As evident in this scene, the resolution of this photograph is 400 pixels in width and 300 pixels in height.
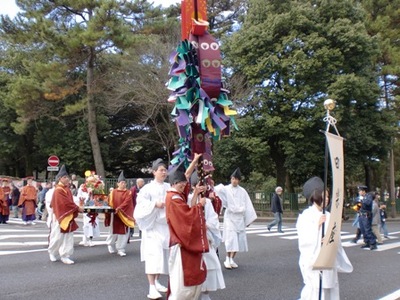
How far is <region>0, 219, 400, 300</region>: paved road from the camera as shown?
6867 millimetres

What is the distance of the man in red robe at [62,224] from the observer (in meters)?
9.26

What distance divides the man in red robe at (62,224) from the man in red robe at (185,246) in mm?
4746

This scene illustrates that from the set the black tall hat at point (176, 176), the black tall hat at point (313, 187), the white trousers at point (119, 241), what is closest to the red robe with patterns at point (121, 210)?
the white trousers at point (119, 241)

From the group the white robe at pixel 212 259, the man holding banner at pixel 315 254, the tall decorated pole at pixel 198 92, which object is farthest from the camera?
the tall decorated pole at pixel 198 92

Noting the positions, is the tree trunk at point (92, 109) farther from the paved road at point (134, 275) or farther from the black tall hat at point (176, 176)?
the black tall hat at point (176, 176)

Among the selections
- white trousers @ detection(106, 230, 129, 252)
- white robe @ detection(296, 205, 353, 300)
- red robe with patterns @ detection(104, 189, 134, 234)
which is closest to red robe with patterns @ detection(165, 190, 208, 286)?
white robe @ detection(296, 205, 353, 300)

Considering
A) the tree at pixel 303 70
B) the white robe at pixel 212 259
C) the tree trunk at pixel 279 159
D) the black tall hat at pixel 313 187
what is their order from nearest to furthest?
the black tall hat at pixel 313 187
the white robe at pixel 212 259
the tree at pixel 303 70
the tree trunk at pixel 279 159

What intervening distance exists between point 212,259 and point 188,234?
107cm

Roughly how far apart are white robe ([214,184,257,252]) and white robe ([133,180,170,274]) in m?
2.59

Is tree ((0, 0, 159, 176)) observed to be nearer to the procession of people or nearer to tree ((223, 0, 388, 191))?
tree ((223, 0, 388, 191))

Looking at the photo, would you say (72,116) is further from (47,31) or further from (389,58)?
(389,58)

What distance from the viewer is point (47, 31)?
993 inches

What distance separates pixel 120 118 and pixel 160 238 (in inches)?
1087

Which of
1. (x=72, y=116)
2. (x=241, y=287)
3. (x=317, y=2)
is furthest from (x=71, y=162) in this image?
(x=241, y=287)
